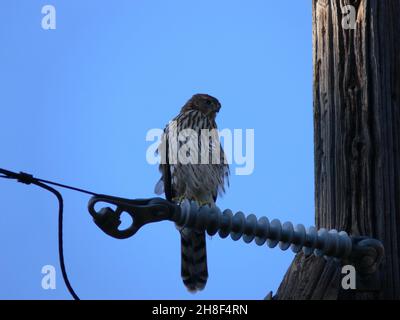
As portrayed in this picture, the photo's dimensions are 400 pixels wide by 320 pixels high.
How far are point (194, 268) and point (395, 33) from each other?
3.24 metres

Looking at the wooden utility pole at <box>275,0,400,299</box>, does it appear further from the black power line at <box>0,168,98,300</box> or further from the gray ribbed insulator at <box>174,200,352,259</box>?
the black power line at <box>0,168,98,300</box>

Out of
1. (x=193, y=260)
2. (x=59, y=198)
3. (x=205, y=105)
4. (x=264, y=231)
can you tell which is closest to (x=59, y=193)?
(x=59, y=198)

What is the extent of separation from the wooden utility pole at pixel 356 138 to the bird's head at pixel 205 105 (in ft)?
11.5

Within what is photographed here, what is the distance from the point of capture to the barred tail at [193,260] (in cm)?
814

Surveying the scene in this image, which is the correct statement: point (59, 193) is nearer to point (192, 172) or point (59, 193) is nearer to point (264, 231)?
point (264, 231)

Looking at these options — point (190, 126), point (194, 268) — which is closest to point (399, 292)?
Result: point (194, 268)

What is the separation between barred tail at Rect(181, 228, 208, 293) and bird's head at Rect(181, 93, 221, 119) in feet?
4.07

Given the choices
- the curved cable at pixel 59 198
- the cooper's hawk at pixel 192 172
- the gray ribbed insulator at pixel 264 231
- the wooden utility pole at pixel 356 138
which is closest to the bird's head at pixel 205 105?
the cooper's hawk at pixel 192 172

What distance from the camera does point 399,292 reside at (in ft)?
17.3

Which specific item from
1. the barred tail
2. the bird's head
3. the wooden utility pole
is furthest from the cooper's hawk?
the wooden utility pole

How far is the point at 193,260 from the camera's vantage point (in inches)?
329

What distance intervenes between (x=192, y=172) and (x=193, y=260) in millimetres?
746

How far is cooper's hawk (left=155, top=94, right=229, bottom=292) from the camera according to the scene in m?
8.32
